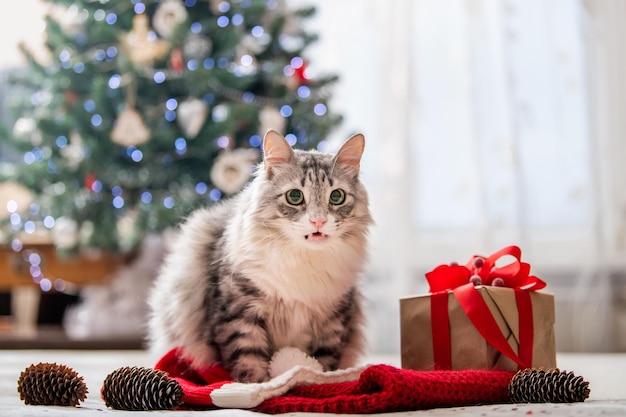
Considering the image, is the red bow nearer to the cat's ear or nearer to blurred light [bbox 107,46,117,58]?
the cat's ear

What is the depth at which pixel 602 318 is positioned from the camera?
120 inches

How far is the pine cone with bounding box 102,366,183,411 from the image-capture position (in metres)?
1.14

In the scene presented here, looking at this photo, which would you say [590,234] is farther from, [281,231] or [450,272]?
[281,231]

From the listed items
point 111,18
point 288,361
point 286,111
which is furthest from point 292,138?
point 288,361

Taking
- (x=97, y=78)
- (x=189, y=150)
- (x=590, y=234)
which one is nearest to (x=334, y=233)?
(x=189, y=150)

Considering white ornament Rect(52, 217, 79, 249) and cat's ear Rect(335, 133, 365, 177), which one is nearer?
cat's ear Rect(335, 133, 365, 177)

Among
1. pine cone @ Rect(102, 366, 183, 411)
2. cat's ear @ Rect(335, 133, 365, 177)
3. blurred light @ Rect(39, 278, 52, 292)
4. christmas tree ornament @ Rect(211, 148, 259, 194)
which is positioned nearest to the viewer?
pine cone @ Rect(102, 366, 183, 411)

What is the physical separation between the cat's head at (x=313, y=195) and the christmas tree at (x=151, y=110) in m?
1.36

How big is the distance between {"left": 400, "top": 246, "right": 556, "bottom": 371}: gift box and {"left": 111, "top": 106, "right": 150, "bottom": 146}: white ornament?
1.60 metres

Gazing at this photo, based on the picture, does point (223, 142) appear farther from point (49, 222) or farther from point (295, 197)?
point (295, 197)

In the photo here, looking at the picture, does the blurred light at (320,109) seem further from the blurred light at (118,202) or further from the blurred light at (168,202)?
the blurred light at (118,202)

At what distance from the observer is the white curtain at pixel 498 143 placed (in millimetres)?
3102

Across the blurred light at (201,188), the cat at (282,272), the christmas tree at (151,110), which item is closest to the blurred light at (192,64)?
the christmas tree at (151,110)

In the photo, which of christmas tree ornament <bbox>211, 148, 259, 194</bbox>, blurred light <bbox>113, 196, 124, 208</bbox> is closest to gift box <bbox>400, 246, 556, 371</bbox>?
christmas tree ornament <bbox>211, 148, 259, 194</bbox>
